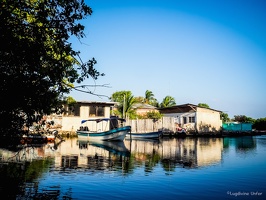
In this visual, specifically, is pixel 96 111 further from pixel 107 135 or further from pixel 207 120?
pixel 207 120

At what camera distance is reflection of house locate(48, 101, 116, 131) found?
36031mm

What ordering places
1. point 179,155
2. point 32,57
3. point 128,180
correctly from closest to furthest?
point 32,57, point 128,180, point 179,155

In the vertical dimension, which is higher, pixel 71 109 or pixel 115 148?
pixel 71 109

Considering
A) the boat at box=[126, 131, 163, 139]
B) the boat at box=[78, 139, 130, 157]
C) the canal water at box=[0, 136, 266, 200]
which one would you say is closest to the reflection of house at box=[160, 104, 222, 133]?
the boat at box=[126, 131, 163, 139]

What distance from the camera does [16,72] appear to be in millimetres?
5625

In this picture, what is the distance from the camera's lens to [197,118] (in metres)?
43.0

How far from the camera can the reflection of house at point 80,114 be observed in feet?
118

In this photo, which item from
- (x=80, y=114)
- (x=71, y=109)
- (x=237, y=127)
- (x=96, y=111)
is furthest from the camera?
(x=237, y=127)

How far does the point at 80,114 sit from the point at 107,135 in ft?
26.2

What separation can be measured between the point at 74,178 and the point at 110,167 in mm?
3147

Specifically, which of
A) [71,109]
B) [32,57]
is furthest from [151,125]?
[32,57]

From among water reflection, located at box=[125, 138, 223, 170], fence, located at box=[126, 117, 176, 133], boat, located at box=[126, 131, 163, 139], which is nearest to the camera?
water reflection, located at box=[125, 138, 223, 170]

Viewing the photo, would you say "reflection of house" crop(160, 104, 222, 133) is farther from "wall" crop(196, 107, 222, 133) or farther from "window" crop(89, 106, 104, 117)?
"window" crop(89, 106, 104, 117)

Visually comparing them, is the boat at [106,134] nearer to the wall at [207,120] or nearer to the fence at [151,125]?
the fence at [151,125]
